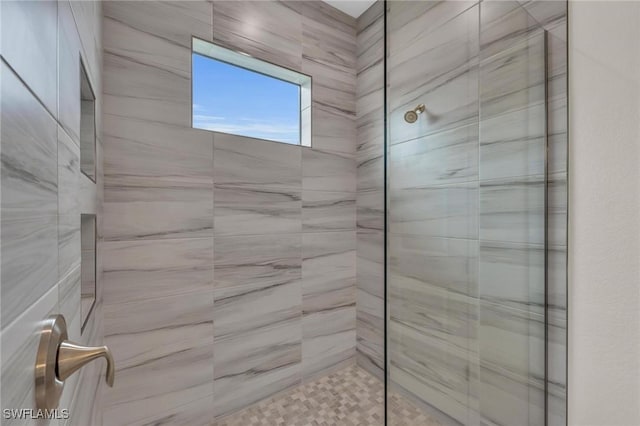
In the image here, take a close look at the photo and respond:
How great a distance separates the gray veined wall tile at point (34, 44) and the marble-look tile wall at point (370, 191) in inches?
63.4

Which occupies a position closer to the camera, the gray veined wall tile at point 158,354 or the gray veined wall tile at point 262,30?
the gray veined wall tile at point 158,354

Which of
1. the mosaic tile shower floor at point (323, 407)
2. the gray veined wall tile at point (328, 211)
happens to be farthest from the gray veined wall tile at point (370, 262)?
the mosaic tile shower floor at point (323, 407)

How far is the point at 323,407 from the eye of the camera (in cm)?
162

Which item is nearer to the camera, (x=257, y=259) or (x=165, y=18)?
(x=165, y=18)

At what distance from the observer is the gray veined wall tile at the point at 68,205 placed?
54 centimetres

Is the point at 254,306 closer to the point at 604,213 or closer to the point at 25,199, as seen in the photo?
the point at 25,199

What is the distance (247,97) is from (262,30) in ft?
1.25

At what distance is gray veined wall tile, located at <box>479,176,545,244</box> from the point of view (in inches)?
35.7

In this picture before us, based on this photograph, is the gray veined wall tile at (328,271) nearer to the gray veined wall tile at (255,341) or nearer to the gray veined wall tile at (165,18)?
the gray veined wall tile at (255,341)

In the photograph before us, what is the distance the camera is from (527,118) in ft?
3.06

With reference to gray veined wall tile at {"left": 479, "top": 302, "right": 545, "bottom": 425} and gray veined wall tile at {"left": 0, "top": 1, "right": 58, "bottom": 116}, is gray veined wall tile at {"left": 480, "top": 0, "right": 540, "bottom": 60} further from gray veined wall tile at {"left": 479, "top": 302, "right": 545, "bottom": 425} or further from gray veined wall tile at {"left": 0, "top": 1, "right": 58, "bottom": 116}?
gray veined wall tile at {"left": 0, "top": 1, "right": 58, "bottom": 116}

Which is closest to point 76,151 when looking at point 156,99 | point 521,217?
point 156,99

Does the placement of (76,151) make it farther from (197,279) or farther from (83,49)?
(197,279)

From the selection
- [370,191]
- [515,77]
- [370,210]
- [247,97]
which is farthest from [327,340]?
[515,77]
